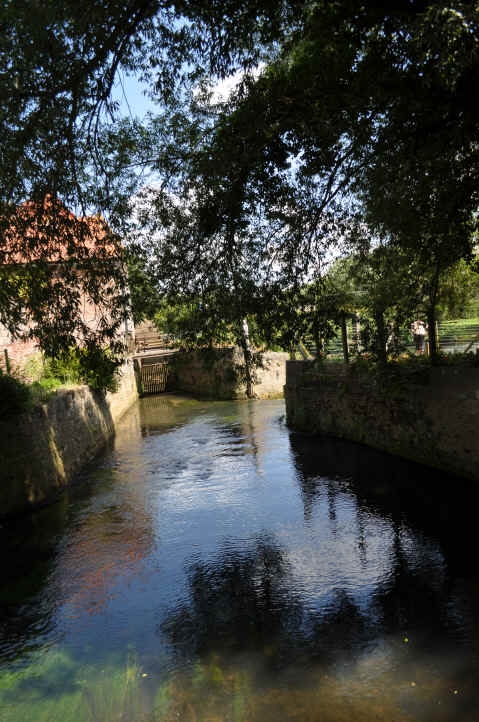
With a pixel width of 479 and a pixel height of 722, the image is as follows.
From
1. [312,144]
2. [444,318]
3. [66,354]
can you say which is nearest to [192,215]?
[312,144]

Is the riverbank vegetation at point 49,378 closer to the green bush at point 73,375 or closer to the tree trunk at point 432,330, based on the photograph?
the green bush at point 73,375

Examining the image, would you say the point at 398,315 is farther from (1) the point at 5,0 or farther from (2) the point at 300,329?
(1) the point at 5,0

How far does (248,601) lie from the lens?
6.50 meters

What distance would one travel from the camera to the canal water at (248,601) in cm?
474

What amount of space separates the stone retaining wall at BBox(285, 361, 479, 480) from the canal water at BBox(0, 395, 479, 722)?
618mm

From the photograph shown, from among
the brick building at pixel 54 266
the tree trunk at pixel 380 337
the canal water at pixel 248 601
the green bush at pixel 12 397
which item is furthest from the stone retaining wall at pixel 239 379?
the brick building at pixel 54 266

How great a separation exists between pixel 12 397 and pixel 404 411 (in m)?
8.29

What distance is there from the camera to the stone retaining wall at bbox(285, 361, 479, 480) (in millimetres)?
10094

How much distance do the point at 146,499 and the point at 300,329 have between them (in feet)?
15.3

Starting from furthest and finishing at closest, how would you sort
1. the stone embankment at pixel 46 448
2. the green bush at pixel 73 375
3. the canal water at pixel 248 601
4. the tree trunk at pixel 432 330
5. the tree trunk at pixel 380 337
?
the green bush at pixel 73 375 < the tree trunk at pixel 432 330 < the tree trunk at pixel 380 337 < the stone embankment at pixel 46 448 < the canal water at pixel 248 601

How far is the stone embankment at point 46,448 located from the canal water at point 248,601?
19.1 inches

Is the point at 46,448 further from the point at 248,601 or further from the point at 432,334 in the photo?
the point at 432,334

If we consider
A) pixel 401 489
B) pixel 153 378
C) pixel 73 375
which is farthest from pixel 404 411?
pixel 153 378

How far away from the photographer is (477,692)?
14.9 ft
